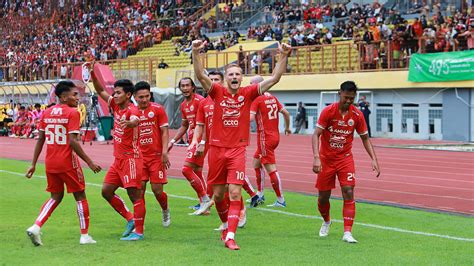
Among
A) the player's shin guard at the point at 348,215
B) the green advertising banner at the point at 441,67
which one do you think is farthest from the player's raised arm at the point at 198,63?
the green advertising banner at the point at 441,67

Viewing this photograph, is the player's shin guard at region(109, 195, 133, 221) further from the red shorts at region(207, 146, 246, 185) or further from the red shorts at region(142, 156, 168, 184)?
the red shorts at region(207, 146, 246, 185)

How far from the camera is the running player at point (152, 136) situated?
10.9 meters

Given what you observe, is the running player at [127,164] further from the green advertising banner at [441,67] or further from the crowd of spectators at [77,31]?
the crowd of spectators at [77,31]

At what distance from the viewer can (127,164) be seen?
10.2 metres

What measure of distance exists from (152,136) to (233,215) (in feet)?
6.85

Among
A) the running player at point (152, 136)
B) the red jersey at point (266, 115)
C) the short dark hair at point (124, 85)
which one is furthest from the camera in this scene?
the red jersey at point (266, 115)

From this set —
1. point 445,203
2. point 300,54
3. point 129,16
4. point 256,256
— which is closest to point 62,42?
point 129,16

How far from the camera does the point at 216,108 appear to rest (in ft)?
32.0

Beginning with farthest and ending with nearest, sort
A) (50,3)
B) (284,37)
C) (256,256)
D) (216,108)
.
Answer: (50,3) < (284,37) < (216,108) < (256,256)

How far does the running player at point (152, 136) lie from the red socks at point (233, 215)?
1673 millimetres

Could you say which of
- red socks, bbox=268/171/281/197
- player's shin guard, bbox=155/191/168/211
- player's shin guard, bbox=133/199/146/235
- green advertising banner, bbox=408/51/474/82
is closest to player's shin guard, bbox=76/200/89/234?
player's shin guard, bbox=133/199/146/235

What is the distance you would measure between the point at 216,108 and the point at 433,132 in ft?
83.7

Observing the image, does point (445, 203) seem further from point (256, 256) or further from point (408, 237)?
point (256, 256)

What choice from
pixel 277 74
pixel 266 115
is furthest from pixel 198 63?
pixel 266 115
